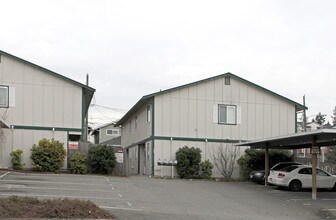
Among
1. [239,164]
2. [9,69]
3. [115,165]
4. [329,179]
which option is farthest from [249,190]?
[9,69]

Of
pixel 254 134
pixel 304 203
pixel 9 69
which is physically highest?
pixel 9 69

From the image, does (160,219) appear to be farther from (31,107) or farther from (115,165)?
(31,107)

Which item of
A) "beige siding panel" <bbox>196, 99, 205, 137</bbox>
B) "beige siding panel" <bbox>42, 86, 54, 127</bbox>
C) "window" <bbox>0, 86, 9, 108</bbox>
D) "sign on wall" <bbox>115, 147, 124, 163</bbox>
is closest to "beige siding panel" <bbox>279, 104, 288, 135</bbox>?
"beige siding panel" <bbox>196, 99, 205, 137</bbox>

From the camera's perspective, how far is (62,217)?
12.2m

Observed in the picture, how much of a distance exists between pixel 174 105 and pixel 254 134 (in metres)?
5.96

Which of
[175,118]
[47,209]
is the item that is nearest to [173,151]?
[175,118]

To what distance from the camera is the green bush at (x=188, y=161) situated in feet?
101

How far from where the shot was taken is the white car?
2544 centimetres

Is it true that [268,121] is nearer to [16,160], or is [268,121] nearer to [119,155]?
[119,155]

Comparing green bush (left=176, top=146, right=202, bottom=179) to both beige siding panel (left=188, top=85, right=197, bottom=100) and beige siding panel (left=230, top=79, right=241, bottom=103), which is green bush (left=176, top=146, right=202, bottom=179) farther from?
beige siding panel (left=230, top=79, right=241, bottom=103)

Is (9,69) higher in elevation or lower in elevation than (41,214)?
higher

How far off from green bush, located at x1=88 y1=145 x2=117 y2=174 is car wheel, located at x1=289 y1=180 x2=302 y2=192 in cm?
1060

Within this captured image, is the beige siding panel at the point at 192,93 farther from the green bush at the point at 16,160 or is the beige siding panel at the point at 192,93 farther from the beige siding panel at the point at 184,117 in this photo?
the green bush at the point at 16,160

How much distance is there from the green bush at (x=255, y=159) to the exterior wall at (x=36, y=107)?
35.3 ft
